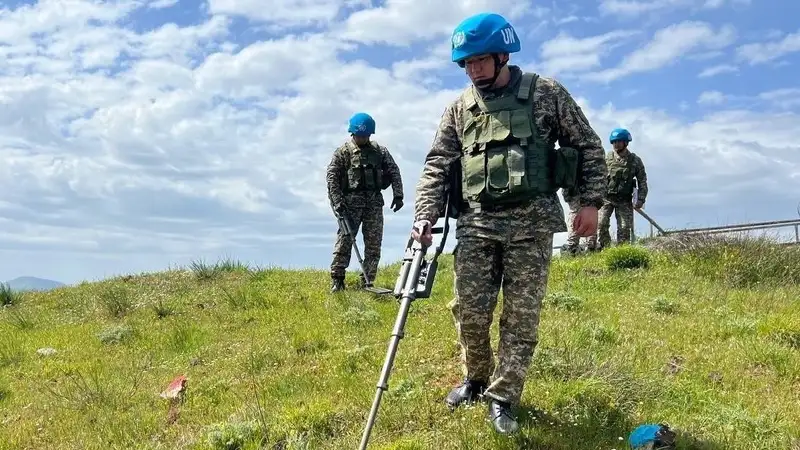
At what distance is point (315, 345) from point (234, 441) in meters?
2.81

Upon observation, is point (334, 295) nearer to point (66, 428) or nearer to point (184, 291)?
point (184, 291)

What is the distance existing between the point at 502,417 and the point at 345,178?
733cm

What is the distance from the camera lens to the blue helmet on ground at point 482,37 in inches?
174

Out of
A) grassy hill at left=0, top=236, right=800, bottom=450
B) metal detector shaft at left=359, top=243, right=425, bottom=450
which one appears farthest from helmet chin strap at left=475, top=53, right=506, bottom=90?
grassy hill at left=0, top=236, right=800, bottom=450

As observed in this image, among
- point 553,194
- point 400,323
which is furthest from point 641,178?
point 400,323

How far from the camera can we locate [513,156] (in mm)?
4477

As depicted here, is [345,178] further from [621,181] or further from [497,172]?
[497,172]

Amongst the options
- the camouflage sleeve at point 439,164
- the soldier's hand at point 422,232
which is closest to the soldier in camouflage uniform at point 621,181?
the camouflage sleeve at point 439,164

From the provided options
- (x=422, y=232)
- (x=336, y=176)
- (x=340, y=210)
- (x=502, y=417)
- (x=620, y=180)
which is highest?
(x=620, y=180)

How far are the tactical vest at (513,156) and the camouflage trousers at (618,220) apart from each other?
1099 centimetres

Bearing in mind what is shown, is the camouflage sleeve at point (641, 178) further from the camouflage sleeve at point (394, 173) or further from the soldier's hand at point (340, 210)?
the soldier's hand at point (340, 210)

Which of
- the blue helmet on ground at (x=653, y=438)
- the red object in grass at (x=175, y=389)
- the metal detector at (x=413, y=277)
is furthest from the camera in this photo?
the red object in grass at (x=175, y=389)

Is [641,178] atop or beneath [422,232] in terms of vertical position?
atop

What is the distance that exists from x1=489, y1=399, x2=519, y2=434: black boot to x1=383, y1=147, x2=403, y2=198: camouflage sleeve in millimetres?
7203
